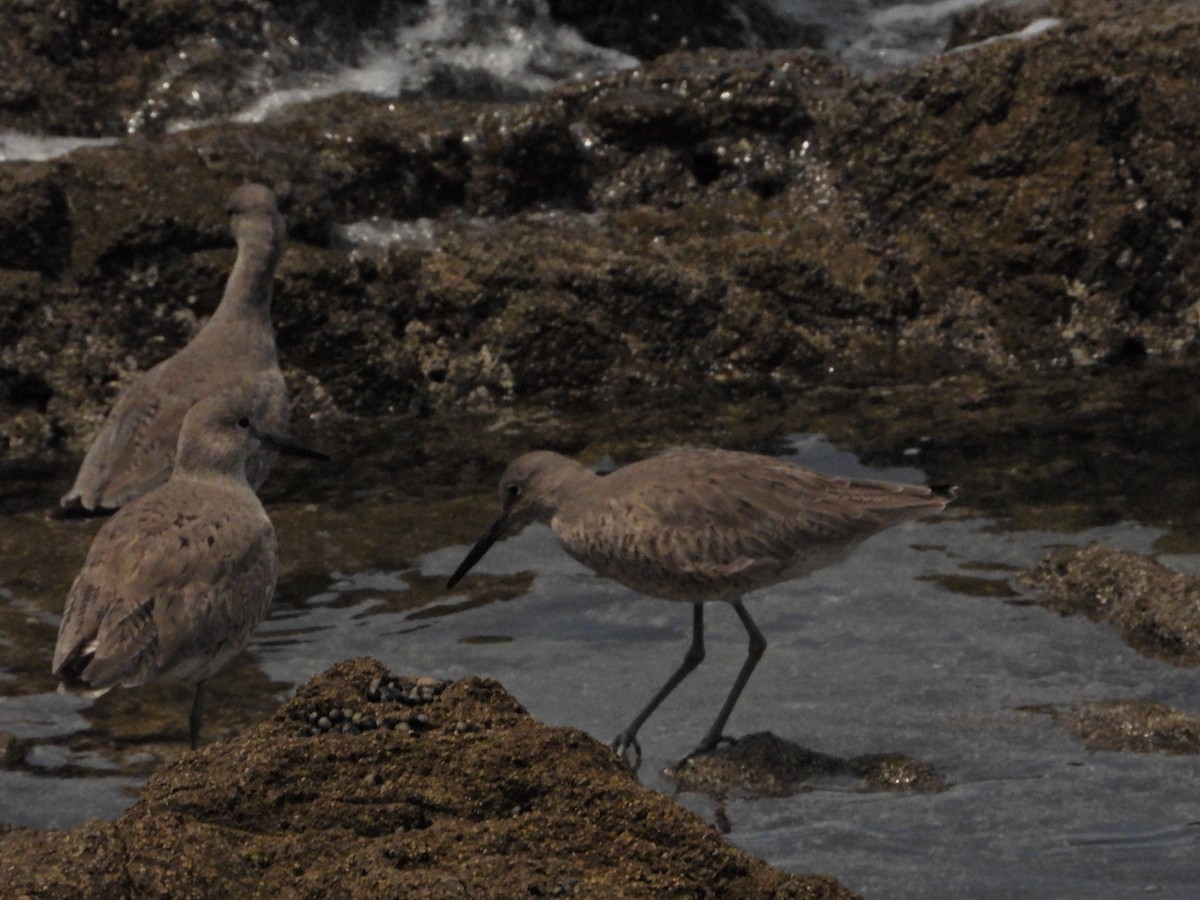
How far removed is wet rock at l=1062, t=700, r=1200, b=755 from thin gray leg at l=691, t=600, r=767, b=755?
39.7 inches

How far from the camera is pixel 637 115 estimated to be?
395 inches

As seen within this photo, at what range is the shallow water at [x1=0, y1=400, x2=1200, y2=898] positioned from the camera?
540 centimetres

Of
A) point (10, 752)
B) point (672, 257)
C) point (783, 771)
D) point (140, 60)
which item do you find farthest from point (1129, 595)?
point (140, 60)

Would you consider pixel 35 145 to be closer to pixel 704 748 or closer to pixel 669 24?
pixel 669 24

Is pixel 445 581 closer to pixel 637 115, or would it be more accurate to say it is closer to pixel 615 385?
pixel 615 385

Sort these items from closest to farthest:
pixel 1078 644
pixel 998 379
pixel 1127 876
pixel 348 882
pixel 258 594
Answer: pixel 348 882 < pixel 1127 876 < pixel 258 594 < pixel 1078 644 < pixel 998 379

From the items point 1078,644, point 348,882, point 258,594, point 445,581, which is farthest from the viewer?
point 445,581

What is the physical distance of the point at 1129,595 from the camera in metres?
6.88

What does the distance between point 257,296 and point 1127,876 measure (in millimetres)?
4805

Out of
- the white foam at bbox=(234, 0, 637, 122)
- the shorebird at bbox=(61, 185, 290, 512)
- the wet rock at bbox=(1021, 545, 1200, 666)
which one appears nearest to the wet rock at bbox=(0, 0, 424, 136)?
the white foam at bbox=(234, 0, 637, 122)

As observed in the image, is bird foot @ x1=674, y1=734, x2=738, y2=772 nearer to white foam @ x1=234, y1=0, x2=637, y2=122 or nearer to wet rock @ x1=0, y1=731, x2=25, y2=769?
wet rock @ x1=0, y1=731, x2=25, y2=769

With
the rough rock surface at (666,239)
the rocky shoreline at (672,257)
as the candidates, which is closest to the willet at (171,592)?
the rocky shoreline at (672,257)

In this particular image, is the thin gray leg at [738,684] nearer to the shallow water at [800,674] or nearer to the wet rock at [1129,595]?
the shallow water at [800,674]

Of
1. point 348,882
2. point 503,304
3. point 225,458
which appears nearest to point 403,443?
point 503,304
